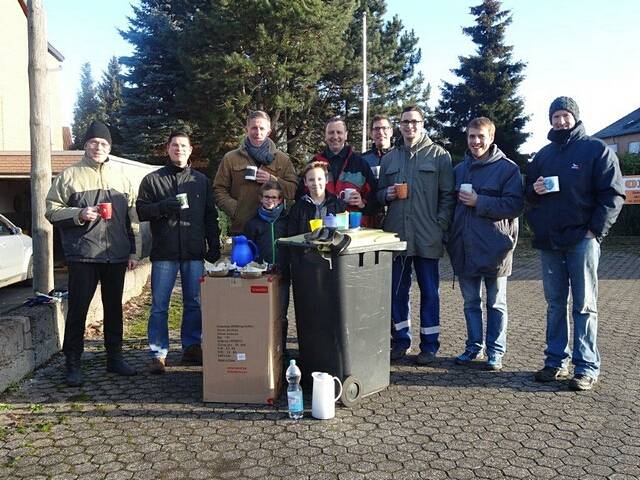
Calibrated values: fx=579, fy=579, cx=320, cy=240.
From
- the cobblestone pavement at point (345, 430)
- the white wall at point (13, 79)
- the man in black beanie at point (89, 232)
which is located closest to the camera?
the cobblestone pavement at point (345, 430)

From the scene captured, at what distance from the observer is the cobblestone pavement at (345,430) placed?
10.6 feet

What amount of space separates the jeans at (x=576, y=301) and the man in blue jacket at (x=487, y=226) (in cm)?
36

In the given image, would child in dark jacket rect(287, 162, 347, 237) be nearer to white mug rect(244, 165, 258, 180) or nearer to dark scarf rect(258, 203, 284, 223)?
dark scarf rect(258, 203, 284, 223)

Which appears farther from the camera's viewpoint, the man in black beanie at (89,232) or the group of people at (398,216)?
the man in black beanie at (89,232)

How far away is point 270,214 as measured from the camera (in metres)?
4.68

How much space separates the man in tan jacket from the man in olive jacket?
87cm

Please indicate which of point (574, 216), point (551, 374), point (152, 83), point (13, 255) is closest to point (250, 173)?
point (574, 216)

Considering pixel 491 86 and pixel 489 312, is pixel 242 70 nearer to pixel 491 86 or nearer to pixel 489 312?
pixel 491 86

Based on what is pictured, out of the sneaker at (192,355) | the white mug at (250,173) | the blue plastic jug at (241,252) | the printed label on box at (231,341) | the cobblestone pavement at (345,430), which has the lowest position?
the cobblestone pavement at (345,430)

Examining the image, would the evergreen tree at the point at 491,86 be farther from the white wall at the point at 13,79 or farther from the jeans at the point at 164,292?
the jeans at the point at 164,292

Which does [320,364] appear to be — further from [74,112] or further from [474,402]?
[74,112]

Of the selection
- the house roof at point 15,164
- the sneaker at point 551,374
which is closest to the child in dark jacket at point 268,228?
the sneaker at point 551,374

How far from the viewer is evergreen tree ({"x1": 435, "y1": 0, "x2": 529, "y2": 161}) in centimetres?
2922

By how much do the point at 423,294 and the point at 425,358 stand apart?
562 millimetres
